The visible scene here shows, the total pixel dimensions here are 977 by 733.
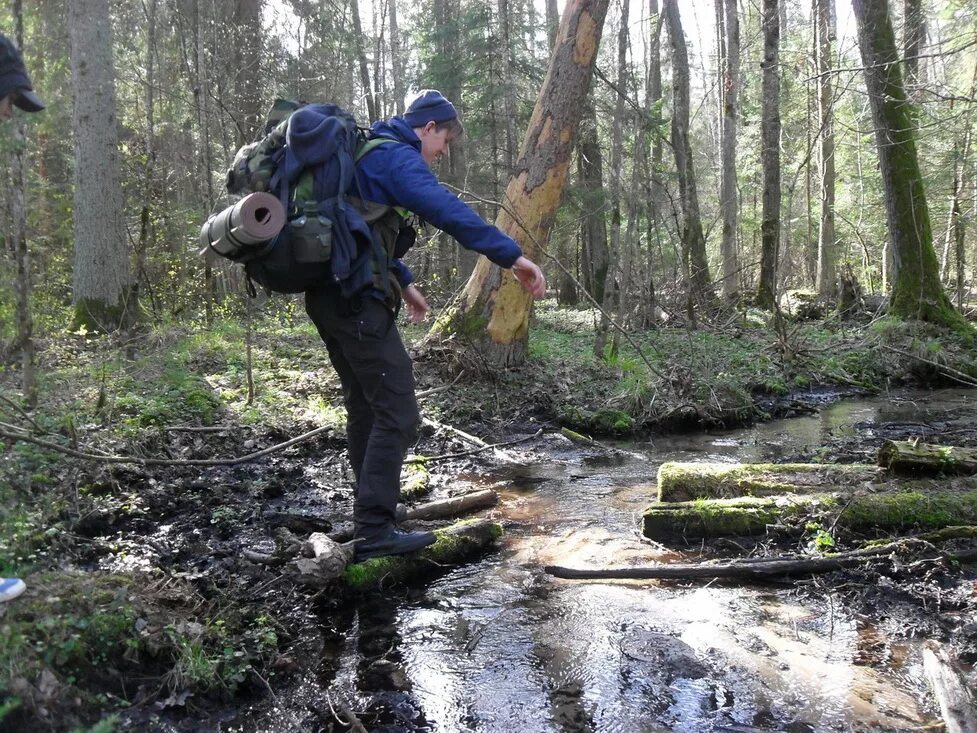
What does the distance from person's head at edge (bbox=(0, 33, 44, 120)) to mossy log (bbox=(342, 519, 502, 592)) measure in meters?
2.50

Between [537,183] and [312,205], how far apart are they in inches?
229

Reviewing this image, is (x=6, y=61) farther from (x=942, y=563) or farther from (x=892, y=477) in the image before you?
(x=892, y=477)

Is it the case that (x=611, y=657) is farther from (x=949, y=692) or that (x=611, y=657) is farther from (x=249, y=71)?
(x=249, y=71)

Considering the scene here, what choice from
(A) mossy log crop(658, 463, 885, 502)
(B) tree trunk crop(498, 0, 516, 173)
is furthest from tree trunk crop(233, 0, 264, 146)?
(A) mossy log crop(658, 463, 885, 502)

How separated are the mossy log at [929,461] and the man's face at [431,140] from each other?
136 inches

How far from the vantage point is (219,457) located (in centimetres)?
573

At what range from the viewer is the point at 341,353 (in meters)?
3.85

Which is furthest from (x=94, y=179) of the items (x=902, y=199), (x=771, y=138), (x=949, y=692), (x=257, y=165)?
(x=902, y=199)

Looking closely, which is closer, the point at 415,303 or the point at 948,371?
the point at 415,303

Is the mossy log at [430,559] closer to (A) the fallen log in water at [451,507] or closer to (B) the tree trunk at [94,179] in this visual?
(A) the fallen log in water at [451,507]

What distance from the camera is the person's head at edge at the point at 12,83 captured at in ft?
9.16

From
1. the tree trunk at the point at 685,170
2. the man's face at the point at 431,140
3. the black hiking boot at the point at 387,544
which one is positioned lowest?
the black hiking boot at the point at 387,544

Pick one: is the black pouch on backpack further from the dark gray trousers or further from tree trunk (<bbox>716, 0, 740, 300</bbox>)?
tree trunk (<bbox>716, 0, 740, 300</bbox>)

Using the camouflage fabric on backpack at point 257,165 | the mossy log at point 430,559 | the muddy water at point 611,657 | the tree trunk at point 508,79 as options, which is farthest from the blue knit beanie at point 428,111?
the tree trunk at point 508,79
